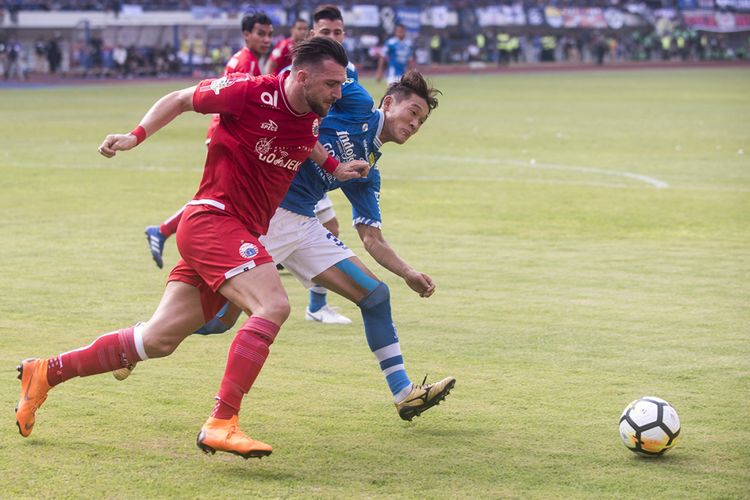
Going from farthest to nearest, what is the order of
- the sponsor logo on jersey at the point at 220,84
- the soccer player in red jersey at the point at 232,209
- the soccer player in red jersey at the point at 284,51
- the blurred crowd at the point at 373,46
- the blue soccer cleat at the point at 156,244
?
the blurred crowd at the point at 373,46 < the soccer player in red jersey at the point at 284,51 < the blue soccer cleat at the point at 156,244 < the sponsor logo on jersey at the point at 220,84 < the soccer player in red jersey at the point at 232,209

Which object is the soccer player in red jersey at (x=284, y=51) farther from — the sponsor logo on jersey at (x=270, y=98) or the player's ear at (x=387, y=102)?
the sponsor logo on jersey at (x=270, y=98)

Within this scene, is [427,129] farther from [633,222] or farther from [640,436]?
[640,436]

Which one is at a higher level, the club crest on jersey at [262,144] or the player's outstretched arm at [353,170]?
the club crest on jersey at [262,144]

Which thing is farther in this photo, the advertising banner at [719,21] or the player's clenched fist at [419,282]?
the advertising banner at [719,21]

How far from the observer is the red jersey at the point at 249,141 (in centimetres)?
559

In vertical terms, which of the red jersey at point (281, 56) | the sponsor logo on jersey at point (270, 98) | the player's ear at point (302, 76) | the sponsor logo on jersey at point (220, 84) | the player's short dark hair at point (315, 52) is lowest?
the red jersey at point (281, 56)

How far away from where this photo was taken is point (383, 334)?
248 inches

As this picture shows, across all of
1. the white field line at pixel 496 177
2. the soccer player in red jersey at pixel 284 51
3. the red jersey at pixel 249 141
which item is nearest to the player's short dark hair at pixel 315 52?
the red jersey at pixel 249 141

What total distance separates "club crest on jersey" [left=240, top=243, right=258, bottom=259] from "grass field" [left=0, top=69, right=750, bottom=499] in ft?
3.29

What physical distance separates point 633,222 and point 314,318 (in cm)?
609

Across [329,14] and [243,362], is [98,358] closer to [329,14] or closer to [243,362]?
[243,362]

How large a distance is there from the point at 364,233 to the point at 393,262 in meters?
0.28

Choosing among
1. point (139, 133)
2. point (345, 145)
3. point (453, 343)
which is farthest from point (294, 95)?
point (453, 343)

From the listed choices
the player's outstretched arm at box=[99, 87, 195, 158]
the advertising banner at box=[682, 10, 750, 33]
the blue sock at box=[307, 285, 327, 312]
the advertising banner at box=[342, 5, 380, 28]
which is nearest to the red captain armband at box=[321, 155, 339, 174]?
the player's outstretched arm at box=[99, 87, 195, 158]
